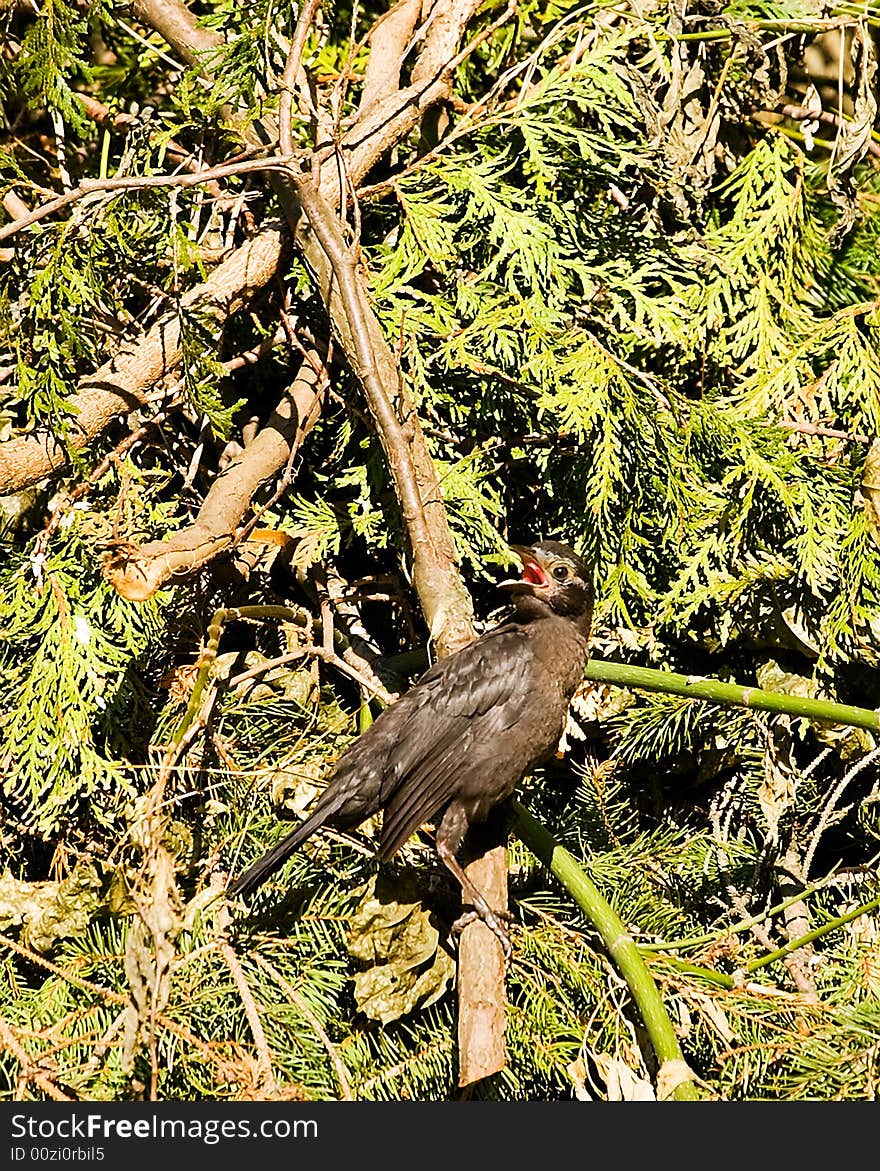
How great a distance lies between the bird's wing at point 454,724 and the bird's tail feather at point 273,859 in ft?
0.62

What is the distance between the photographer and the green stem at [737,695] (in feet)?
10.6

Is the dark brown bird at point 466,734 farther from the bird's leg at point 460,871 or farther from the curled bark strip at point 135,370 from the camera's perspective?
the curled bark strip at point 135,370

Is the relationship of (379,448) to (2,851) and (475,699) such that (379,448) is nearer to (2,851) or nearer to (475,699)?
(475,699)

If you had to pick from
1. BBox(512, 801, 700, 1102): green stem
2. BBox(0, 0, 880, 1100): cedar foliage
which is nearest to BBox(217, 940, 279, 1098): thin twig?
BBox(0, 0, 880, 1100): cedar foliage

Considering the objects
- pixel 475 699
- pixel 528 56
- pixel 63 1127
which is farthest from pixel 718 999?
pixel 528 56

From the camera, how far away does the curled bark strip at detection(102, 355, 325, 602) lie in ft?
9.97

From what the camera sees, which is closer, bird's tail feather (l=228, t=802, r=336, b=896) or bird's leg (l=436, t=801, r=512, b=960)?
bird's leg (l=436, t=801, r=512, b=960)

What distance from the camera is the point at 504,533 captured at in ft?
12.9

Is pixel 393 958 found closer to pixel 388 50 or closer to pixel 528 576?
pixel 528 576

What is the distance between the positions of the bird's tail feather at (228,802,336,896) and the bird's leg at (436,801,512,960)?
310 millimetres

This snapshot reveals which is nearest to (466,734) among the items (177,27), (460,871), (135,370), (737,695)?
(460,871)

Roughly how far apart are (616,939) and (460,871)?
0.43 metres

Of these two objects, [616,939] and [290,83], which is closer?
[616,939]

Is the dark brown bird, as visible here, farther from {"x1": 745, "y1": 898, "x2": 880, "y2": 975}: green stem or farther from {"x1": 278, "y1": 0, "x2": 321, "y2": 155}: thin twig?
{"x1": 278, "y1": 0, "x2": 321, "y2": 155}: thin twig
